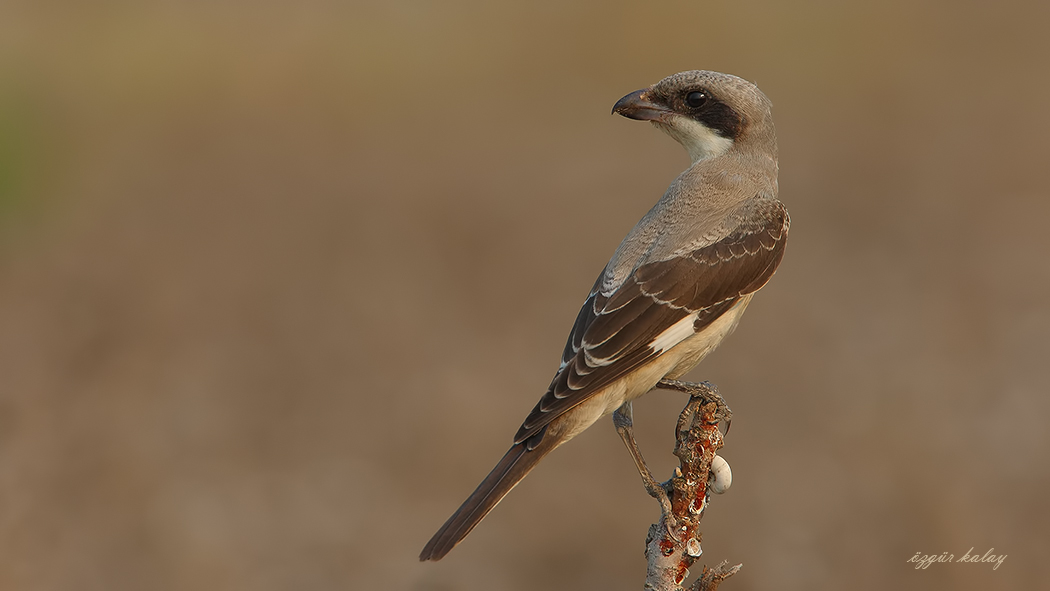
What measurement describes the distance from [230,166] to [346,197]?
1.52 meters

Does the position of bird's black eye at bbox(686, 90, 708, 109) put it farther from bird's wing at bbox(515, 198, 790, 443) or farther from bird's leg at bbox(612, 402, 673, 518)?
bird's leg at bbox(612, 402, 673, 518)

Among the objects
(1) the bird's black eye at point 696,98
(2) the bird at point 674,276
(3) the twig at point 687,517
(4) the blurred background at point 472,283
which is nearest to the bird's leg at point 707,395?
(3) the twig at point 687,517

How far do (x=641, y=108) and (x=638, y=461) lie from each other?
1.62 meters

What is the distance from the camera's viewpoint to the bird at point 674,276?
3.35m

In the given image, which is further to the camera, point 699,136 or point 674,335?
point 699,136

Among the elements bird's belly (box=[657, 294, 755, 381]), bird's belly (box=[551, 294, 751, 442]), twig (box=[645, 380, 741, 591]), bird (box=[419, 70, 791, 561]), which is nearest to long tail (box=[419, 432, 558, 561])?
bird (box=[419, 70, 791, 561])

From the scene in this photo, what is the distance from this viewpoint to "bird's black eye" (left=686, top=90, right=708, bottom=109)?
4113 mm

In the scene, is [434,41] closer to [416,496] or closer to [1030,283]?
[416,496]

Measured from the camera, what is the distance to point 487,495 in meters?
3.16

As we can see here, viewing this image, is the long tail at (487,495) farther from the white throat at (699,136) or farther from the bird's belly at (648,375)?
the white throat at (699,136)

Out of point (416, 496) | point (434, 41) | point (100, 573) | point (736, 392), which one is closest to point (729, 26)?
point (434, 41)

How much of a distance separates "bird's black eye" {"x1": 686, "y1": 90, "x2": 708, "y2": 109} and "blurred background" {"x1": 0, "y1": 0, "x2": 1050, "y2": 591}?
400 cm

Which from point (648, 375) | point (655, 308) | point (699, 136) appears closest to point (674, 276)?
point (655, 308)

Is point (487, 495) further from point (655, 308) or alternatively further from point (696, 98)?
point (696, 98)
